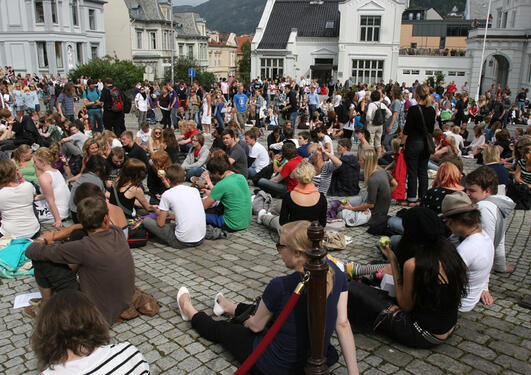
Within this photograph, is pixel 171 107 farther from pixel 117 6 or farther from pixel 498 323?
pixel 117 6

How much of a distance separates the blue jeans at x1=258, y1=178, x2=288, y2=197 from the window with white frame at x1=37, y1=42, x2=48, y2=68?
42.8 meters

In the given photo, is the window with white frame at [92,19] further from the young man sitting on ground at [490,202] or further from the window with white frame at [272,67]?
the young man sitting on ground at [490,202]

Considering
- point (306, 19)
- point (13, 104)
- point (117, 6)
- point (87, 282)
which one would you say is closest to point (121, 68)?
point (13, 104)

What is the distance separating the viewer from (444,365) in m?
4.02

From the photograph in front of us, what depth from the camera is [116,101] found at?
14.2 m

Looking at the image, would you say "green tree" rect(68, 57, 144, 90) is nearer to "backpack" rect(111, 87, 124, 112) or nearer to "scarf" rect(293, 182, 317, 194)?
"backpack" rect(111, 87, 124, 112)

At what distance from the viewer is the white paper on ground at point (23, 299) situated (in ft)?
16.7

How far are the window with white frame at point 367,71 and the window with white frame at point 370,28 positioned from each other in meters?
2.10

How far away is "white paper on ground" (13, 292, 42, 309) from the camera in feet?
16.7

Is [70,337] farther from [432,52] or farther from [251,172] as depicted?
[432,52]

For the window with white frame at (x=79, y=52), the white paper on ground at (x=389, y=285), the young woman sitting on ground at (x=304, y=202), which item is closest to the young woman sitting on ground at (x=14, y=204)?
the young woman sitting on ground at (x=304, y=202)

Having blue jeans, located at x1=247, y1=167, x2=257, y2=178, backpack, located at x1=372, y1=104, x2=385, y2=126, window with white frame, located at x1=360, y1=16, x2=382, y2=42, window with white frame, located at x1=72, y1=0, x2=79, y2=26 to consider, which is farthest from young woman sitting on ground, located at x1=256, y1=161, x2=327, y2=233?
window with white frame, located at x1=72, y1=0, x2=79, y2=26

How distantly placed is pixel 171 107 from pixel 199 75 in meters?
41.1

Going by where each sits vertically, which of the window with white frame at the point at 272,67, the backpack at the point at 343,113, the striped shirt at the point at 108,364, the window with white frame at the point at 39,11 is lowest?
the striped shirt at the point at 108,364
